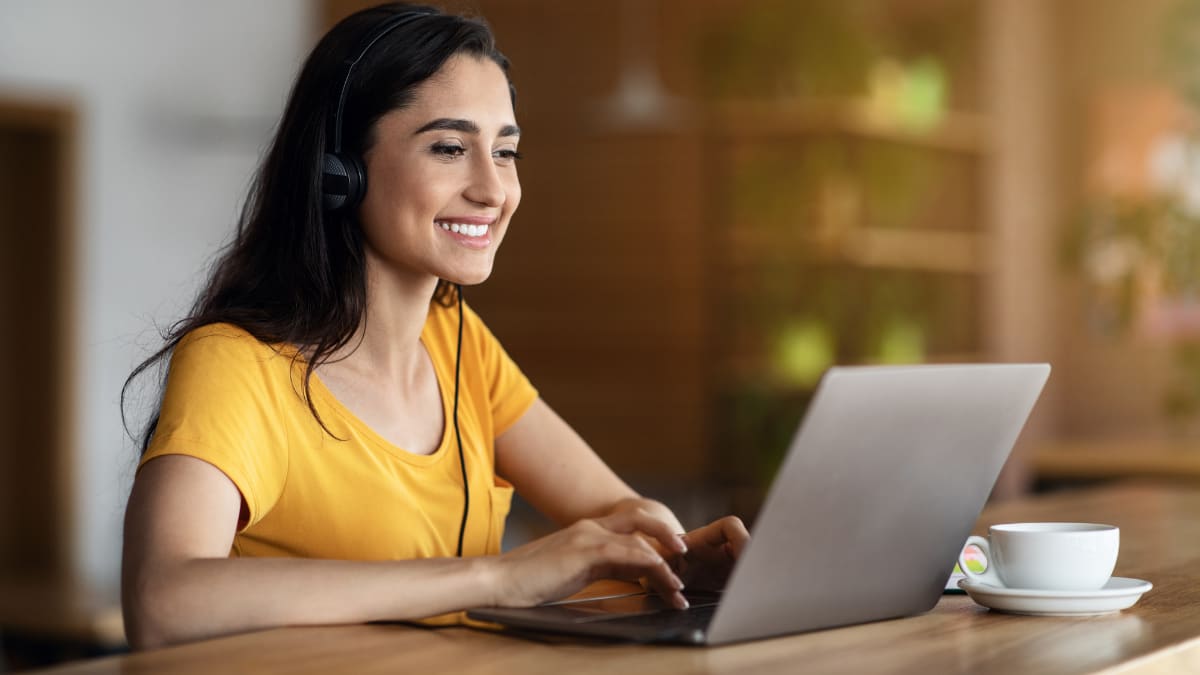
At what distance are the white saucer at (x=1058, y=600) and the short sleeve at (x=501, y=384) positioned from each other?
741 mm

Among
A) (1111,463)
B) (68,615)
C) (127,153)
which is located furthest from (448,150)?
(127,153)

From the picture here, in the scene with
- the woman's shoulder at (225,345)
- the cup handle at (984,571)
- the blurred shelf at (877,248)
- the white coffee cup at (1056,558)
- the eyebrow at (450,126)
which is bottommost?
the blurred shelf at (877,248)

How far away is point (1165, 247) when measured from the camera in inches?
177

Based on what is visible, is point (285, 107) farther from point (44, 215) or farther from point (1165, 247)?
point (44, 215)

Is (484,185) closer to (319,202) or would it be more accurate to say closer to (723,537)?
(319,202)

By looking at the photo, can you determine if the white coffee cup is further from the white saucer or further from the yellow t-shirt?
the yellow t-shirt

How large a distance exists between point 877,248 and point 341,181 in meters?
3.66

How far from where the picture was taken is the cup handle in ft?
4.50

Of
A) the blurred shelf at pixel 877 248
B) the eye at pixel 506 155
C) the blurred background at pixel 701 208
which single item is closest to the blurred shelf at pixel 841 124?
the blurred background at pixel 701 208

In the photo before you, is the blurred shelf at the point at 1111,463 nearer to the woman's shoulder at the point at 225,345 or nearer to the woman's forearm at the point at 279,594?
the woman's shoulder at the point at 225,345

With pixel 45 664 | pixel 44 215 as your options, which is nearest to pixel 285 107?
pixel 45 664

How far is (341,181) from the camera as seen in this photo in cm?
167

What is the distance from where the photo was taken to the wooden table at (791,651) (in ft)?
3.62

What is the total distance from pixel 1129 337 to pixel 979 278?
0.72 metres
